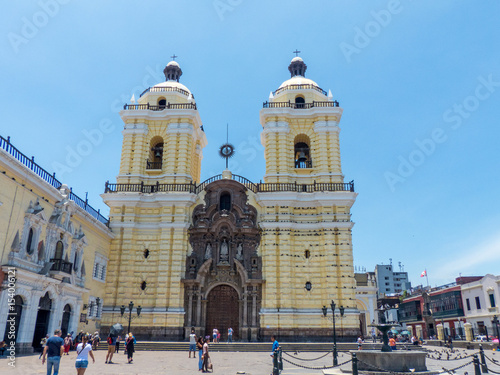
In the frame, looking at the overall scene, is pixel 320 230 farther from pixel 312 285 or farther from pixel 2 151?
pixel 2 151

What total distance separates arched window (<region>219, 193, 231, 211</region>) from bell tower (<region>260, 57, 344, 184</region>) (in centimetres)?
355

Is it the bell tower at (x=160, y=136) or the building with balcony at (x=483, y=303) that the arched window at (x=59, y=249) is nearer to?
the bell tower at (x=160, y=136)

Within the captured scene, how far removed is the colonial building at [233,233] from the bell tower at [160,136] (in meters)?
0.09

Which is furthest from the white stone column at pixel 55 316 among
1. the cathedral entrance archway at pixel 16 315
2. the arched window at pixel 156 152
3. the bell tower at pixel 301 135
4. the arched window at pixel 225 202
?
the bell tower at pixel 301 135

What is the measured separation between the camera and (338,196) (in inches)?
1227

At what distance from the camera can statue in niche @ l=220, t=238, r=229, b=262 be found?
30.8 m

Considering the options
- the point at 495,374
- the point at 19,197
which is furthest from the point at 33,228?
the point at 495,374

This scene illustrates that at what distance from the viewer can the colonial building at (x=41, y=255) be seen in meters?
18.1

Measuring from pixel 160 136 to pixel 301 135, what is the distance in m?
12.4

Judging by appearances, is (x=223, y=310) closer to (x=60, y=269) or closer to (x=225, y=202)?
(x=225, y=202)

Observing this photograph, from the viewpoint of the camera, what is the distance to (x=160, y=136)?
35094mm

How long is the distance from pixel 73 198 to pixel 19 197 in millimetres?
6446

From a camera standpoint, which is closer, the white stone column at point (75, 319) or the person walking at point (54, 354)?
the person walking at point (54, 354)

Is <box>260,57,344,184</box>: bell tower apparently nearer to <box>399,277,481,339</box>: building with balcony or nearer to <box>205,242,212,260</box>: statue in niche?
<box>205,242,212,260</box>: statue in niche
